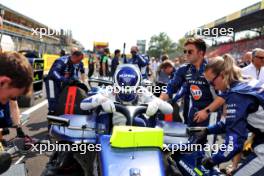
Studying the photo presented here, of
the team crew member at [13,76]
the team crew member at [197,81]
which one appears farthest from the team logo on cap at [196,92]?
the team crew member at [13,76]

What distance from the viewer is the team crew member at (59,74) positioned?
24.1 ft

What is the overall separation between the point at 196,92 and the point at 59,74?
3.60 m

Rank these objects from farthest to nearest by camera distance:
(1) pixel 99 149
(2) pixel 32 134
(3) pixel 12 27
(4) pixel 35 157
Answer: (3) pixel 12 27 < (2) pixel 32 134 < (4) pixel 35 157 < (1) pixel 99 149

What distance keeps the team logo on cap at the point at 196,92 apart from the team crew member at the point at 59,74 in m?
3.27

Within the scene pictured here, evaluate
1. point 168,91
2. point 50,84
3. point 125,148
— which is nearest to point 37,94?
point 50,84

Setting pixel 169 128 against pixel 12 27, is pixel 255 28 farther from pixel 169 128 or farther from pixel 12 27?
pixel 169 128

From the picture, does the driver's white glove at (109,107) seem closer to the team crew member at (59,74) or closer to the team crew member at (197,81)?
the team crew member at (197,81)

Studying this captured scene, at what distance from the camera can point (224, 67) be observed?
3275 millimetres

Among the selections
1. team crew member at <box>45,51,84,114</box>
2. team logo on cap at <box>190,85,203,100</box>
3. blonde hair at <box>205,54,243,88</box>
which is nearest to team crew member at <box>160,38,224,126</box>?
team logo on cap at <box>190,85,203,100</box>

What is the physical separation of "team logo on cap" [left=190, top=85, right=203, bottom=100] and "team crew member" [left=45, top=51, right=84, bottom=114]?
3.27 meters

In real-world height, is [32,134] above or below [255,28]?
below

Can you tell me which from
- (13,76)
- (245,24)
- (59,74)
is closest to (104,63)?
(59,74)

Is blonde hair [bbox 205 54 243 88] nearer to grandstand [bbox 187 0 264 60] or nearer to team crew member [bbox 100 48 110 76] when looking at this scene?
team crew member [bbox 100 48 110 76]

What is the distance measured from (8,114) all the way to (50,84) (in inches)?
157
